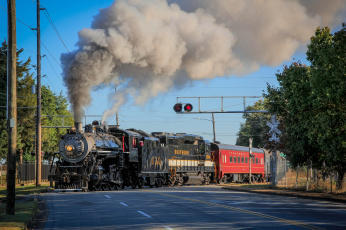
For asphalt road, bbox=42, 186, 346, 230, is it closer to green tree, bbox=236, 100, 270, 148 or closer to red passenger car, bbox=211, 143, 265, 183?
red passenger car, bbox=211, 143, 265, 183

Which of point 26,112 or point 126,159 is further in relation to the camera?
point 26,112

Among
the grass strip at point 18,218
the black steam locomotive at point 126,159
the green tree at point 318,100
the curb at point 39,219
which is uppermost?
the green tree at point 318,100

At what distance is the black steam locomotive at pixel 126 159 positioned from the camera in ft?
96.9

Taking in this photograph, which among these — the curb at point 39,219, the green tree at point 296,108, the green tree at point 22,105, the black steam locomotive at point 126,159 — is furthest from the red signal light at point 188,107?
the green tree at point 22,105

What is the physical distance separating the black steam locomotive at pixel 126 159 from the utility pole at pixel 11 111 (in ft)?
39.8

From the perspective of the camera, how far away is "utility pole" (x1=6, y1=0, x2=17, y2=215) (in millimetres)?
16797

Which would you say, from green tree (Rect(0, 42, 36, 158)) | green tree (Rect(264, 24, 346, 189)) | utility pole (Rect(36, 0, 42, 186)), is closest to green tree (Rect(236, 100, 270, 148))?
green tree (Rect(0, 42, 36, 158))

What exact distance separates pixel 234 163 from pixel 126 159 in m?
21.0

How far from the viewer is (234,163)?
52.7 metres

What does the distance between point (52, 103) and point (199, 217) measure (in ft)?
220

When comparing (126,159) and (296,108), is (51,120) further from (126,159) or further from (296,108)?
(296,108)

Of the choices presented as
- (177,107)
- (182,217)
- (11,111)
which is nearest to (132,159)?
(177,107)

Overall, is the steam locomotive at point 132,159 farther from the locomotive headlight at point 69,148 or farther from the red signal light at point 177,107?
the red signal light at point 177,107

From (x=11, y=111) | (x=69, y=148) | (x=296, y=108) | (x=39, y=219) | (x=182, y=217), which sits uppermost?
(x=296, y=108)
